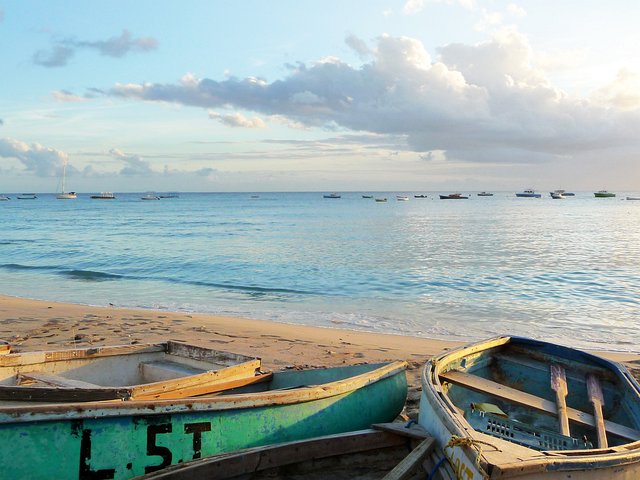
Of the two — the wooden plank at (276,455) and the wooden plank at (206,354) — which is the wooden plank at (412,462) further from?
the wooden plank at (206,354)

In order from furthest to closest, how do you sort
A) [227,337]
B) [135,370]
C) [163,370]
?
[227,337] → [135,370] → [163,370]

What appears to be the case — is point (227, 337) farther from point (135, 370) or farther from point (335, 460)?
point (335, 460)

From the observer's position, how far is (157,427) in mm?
4855

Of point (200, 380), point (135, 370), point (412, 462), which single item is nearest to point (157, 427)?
point (200, 380)

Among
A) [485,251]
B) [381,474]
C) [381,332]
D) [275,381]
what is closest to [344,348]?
[381,332]

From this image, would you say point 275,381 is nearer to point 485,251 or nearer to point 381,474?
point 381,474

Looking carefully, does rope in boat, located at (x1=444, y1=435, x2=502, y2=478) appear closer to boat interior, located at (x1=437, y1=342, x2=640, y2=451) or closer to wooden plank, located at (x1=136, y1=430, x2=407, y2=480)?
wooden plank, located at (x1=136, y1=430, x2=407, y2=480)

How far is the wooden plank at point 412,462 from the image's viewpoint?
14.5 feet

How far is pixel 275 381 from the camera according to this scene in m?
7.09

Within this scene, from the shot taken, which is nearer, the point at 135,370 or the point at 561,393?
the point at 561,393

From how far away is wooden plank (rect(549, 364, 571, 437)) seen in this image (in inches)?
230

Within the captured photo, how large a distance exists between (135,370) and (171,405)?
2806 millimetres

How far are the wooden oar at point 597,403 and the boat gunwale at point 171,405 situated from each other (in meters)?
2.28

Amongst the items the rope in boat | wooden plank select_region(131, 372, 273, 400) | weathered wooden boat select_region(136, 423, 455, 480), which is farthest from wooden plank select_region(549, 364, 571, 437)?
wooden plank select_region(131, 372, 273, 400)
